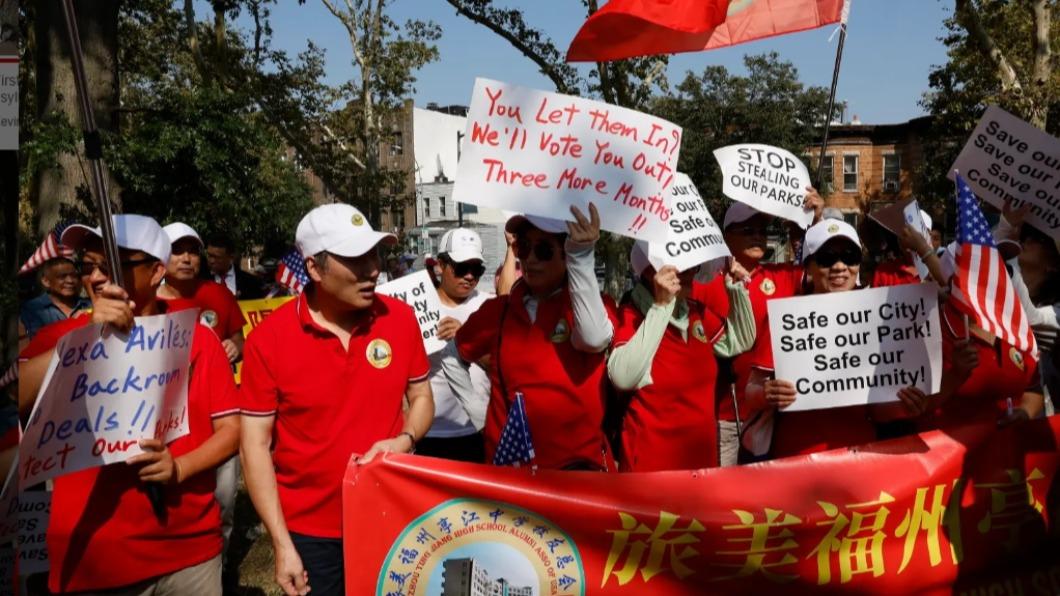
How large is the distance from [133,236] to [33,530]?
111cm

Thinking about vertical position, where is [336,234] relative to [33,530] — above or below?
above

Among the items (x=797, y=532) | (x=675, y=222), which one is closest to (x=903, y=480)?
(x=797, y=532)

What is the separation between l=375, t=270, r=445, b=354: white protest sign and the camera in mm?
5988

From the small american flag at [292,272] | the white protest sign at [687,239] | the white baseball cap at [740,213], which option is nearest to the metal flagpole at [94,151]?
the white protest sign at [687,239]

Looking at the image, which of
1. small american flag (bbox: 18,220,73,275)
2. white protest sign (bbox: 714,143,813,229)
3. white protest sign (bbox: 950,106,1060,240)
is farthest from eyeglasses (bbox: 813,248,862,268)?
small american flag (bbox: 18,220,73,275)

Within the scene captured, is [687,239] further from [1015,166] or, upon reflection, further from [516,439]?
[1015,166]

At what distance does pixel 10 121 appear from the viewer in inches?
97.0

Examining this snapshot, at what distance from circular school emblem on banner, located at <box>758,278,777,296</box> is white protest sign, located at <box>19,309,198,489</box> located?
3431mm

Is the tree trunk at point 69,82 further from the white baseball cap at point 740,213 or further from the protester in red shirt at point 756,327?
the protester in red shirt at point 756,327

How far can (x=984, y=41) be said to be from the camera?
51.2 feet

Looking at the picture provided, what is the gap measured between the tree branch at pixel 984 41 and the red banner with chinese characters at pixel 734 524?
1278cm

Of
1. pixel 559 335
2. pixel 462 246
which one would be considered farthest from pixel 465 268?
pixel 559 335

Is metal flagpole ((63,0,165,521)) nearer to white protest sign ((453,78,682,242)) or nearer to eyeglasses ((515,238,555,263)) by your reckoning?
white protest sign ((453,78,682,242))

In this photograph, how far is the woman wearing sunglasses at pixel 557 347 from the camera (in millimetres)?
3842
